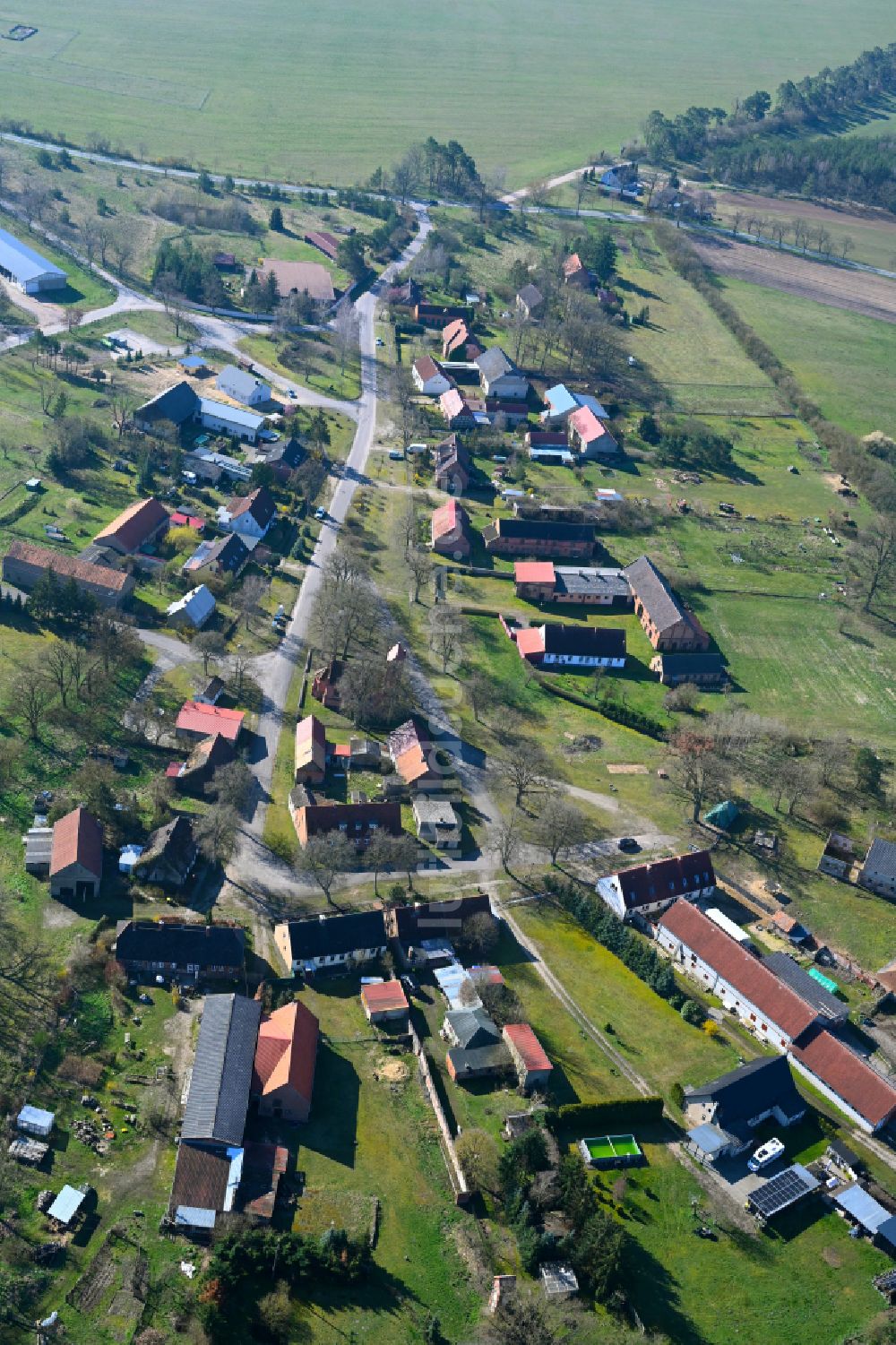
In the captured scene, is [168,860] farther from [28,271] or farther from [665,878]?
[28,271]

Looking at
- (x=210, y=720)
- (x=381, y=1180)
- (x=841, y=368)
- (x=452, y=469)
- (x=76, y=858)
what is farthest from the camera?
(x=841, y=368)

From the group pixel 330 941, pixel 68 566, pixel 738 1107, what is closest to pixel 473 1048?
pixel 330 941

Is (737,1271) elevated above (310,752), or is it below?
below

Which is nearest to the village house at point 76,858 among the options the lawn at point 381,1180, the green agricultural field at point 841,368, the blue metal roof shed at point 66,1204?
the lawn at point 381,1180

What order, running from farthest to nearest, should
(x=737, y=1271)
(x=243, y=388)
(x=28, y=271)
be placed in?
1. (x=28, y=271)
2. (x=243, y=388)
3. (x=737, y=1271)

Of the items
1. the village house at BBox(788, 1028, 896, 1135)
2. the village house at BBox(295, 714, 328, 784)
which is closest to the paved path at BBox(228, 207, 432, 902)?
the village house at BBox(295, 714, 328, 784)

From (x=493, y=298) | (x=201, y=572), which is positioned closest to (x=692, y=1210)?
(x=201, y=572)

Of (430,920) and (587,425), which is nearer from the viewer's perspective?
(430,920)

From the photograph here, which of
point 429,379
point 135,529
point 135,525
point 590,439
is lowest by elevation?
point 135,529
